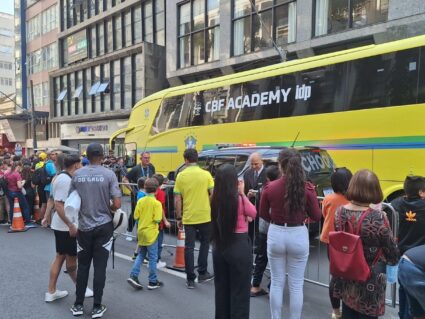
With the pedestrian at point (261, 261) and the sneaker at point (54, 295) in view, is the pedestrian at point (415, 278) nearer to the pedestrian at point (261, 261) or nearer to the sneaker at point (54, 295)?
the pedestrian at point (261, 261)

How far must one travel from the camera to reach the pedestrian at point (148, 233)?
5.35 m

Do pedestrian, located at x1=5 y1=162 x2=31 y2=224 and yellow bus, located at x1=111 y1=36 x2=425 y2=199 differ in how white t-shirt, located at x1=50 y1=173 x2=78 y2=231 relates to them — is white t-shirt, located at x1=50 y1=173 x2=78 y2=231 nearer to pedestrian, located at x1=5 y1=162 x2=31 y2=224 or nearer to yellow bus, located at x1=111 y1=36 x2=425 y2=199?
pedestrian, located at x1=5 y1=162 x2=31 y2=224

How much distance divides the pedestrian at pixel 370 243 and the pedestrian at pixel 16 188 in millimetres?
9099

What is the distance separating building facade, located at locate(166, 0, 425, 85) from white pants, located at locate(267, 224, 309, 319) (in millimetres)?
13315

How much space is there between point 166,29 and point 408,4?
16.1 m

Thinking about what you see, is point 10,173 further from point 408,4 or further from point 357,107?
point 408,4

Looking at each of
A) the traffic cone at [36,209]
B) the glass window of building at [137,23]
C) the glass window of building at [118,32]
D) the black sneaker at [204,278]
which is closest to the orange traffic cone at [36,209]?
the traffic cone at [36,209]

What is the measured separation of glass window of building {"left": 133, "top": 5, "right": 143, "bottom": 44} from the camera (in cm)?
3078

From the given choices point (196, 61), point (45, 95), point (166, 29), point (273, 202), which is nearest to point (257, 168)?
A: point (273, 202)

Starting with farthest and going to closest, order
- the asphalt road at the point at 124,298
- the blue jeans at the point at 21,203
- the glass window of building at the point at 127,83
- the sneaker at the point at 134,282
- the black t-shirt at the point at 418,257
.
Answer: the glass window of building at the point at 127,83, the blue jeans at the point at 21,203, the sneaker at the point at 134,282, the asphalt road at the point at 124,298, the black t-shirt at the point at 418,257

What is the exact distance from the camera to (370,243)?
2.94 metres

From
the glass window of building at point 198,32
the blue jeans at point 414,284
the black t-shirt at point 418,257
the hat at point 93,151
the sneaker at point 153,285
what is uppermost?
the glass window of building at point 198,32

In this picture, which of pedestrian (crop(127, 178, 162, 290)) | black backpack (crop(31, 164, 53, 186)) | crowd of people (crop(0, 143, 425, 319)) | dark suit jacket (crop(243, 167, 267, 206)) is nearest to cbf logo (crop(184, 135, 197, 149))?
black backpack (crop(31, 164, 53, 186))

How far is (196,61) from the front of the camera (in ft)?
81.0
